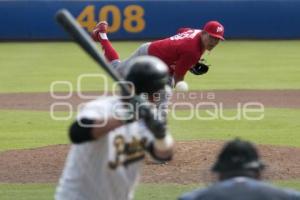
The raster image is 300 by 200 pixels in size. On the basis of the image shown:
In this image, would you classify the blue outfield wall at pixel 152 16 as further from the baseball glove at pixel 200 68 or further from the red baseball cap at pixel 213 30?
the red baseball cap at pixel 213 30

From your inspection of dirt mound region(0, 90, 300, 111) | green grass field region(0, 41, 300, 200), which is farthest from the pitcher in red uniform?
dirt mound region(0, 90, 300, 111)

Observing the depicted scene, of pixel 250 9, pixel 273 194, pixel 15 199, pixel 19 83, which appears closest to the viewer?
pixel 273 194

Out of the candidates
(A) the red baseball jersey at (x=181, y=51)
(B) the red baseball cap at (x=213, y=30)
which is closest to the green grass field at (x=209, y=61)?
(A) the red baseball jersey at (x=181, y=51)

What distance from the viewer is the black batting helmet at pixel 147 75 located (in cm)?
466

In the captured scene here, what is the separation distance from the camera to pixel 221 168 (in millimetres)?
3809

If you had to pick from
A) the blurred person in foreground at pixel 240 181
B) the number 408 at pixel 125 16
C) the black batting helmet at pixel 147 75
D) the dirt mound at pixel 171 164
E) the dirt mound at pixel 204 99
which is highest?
the number 408 at pixel 125 16

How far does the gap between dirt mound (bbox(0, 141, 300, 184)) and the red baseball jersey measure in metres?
1.15

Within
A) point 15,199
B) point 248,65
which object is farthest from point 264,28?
point 15,199

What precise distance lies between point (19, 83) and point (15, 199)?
10962mm

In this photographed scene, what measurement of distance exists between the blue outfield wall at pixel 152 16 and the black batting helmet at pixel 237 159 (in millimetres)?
25261

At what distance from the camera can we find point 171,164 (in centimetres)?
1032

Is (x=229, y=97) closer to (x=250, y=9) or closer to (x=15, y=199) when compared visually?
(x=15, y=199)

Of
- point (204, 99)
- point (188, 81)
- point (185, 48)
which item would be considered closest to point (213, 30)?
point (185, 48)

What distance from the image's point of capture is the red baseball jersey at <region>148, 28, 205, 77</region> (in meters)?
10.3
